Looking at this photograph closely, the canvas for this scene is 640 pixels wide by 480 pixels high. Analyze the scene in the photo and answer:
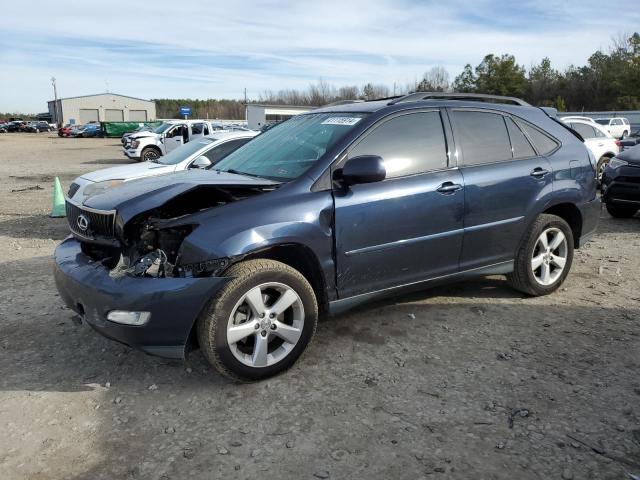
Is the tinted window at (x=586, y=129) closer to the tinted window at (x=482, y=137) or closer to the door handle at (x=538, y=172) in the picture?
the door handle at (x=538, y=172)

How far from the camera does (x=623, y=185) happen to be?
829 cm

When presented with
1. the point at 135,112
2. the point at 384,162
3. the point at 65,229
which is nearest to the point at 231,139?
the point at 65,229

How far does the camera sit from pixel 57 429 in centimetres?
293

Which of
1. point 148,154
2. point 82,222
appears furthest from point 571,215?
point 148,154

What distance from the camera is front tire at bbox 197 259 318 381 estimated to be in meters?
3.14

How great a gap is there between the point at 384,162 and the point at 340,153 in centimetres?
36

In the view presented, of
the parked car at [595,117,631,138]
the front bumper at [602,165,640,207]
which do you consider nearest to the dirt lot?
the front bumper at [602,165,640,207]

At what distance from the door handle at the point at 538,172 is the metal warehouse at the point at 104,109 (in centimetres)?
8902

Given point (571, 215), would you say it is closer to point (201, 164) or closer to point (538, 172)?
point (538, 172)

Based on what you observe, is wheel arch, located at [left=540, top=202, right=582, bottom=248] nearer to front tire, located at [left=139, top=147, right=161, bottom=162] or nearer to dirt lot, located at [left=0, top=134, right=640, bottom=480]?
dirt lot, located at [left=0, top=134, right=640, bottom=480]

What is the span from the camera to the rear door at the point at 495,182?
13.7 ft

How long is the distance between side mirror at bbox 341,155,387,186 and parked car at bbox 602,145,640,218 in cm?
642

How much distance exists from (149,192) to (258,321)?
1117 mm

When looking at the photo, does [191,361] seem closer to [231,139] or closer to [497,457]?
[497,457]
